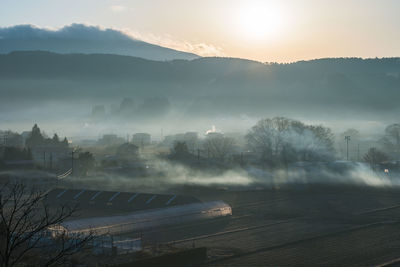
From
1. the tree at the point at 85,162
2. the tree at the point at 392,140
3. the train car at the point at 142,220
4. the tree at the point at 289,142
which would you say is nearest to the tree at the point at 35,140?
the tree at the point at 85,162

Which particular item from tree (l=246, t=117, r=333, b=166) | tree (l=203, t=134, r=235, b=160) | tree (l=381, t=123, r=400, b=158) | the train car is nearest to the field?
the train car

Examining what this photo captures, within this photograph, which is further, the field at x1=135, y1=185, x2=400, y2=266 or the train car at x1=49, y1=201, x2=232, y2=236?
the train car at x1=49, y1=201, x2=232, y2=236

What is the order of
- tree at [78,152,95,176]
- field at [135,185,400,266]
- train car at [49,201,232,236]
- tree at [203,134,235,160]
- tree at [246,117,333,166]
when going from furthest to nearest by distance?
tree at [203,134,235,160]
tree at [246,117,333,166]
tree at [78,152,95,176]
train car at [49,201,232,236]
field at [135,185,400,266]

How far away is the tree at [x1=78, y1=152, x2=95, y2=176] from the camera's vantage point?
3492 inches

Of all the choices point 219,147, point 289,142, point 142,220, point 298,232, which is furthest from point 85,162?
point 298,232

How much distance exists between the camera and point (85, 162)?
8944 centimetres

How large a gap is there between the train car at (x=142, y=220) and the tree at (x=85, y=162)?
1811 inches

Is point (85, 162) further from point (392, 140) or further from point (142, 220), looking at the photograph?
point (392, 140)

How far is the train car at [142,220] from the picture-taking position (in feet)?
120

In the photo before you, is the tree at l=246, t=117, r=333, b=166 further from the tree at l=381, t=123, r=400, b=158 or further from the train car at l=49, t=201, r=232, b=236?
the train car at l=49, t=201, r=232, b=236

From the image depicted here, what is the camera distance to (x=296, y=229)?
42.2 metres

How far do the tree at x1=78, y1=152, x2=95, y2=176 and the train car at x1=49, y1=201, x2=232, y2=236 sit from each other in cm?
4600

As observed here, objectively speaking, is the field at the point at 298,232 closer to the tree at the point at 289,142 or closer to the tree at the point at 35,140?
the tree at the point at 289,142

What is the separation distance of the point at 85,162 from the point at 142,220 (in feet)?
168
